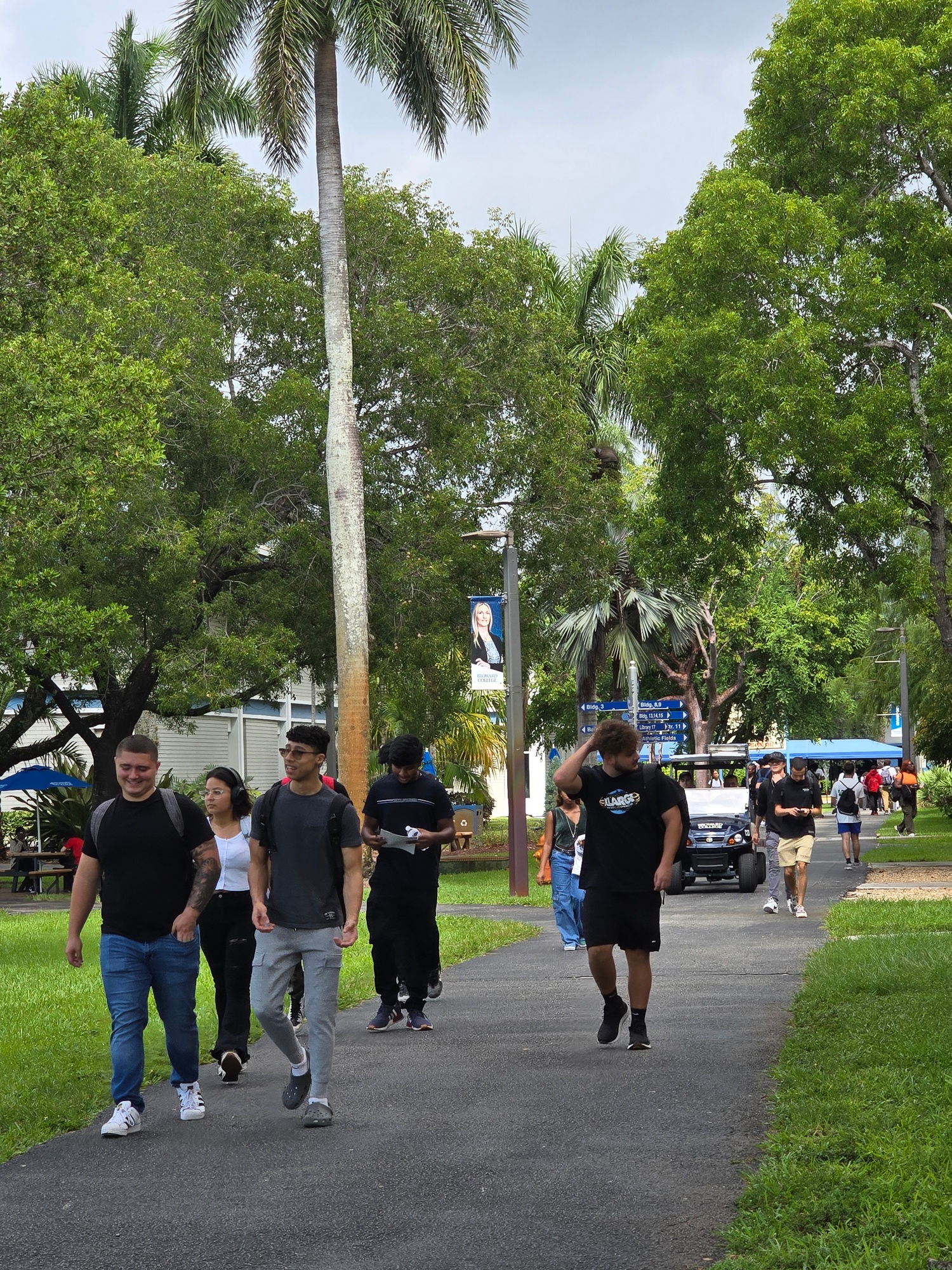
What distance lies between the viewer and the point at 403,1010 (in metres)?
10.7

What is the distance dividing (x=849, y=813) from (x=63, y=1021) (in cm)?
1940

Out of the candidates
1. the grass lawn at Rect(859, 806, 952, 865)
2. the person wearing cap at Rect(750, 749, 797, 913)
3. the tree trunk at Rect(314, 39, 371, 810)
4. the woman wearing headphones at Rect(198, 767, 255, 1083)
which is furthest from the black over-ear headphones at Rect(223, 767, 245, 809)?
the grass lawn at Rect(859, 806, 952, 865)

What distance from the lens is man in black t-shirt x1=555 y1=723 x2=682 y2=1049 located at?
8.84 meters

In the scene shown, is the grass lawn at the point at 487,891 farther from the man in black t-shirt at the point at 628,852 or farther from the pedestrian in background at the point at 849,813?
the man in black t-shirt at the point at 628,852

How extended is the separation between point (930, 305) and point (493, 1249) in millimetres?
21248

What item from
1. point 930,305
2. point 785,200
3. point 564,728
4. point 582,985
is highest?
point 785,200

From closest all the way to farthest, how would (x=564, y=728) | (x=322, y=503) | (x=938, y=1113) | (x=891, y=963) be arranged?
1. (x=938, y=1113)
2. (x=891, y=963)
3. (x=322, y=503)
4. (x=564, y=728)

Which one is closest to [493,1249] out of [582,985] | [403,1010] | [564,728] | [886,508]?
[403,1010]

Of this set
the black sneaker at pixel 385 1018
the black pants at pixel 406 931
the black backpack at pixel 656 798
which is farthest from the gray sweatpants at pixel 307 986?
the black sneaker at pixel 385 1018

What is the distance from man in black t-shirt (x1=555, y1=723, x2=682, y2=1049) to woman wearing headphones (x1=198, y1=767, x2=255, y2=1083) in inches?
73.7

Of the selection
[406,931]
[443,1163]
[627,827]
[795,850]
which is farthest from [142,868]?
[795,850]

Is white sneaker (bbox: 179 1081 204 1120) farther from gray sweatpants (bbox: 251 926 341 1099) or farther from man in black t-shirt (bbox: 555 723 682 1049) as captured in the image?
man in black t-shirt (bbox: 555 723 682 1049)

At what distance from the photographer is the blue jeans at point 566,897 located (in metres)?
14.4

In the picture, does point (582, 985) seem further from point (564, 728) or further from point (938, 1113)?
point (564, 728)
